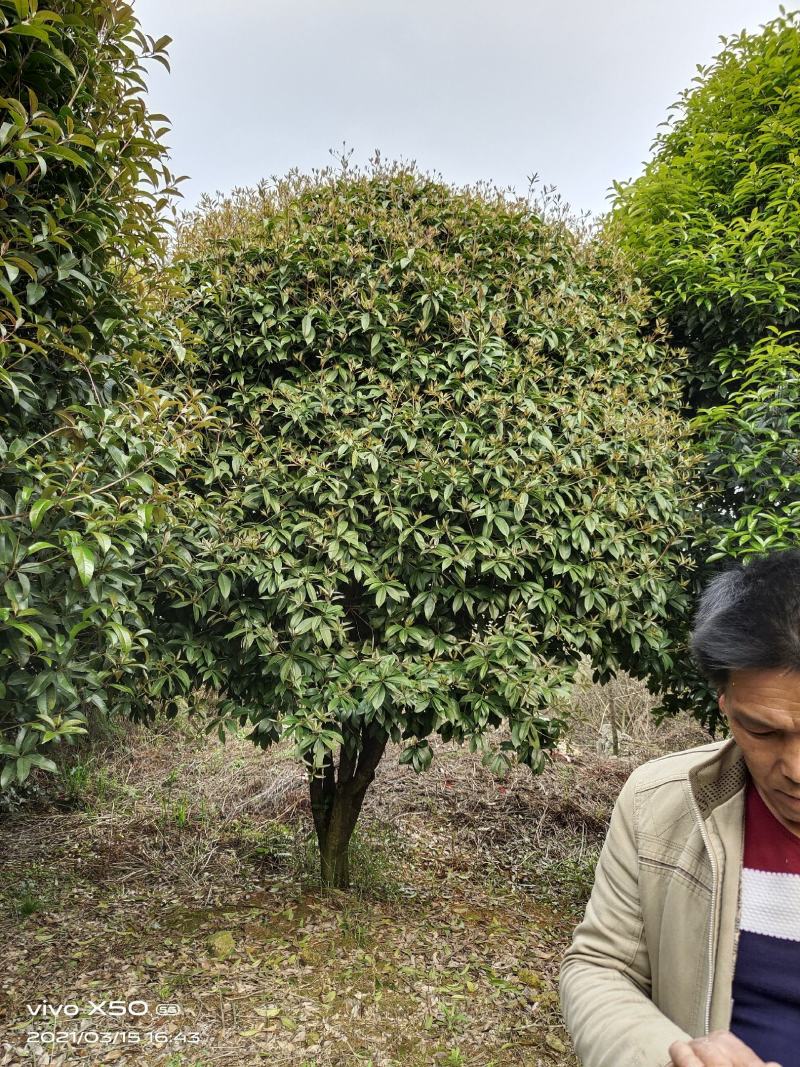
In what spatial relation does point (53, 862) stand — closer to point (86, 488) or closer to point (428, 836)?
point (428, 836)

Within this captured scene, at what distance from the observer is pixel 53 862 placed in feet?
14.8

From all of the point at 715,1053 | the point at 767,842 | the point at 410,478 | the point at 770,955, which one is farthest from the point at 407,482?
the point at 715,1053

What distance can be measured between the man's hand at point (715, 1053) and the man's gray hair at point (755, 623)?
0.60 m

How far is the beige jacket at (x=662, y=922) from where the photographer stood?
1198 mm

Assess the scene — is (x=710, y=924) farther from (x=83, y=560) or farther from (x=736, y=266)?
(x=736, y=266)

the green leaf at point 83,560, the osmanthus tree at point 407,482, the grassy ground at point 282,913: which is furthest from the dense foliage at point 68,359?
the grassy ground at point 282,913

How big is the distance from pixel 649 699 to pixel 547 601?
4981 millimetres

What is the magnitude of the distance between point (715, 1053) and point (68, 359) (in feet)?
8.02

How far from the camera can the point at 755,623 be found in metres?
1.26

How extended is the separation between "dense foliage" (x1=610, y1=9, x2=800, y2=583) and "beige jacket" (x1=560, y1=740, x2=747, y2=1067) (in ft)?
6.58

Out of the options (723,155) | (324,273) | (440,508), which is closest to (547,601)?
(440,508)

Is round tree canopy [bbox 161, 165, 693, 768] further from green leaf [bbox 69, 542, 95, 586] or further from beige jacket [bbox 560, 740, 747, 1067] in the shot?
beige jacket [bbox 560, 740, 747, 1067]

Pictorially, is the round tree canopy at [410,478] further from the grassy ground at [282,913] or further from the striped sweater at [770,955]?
the striped sweater at [770,955]

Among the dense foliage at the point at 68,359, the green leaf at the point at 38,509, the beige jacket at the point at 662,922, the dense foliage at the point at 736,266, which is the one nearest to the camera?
the beige jacket at the point at 662,922
